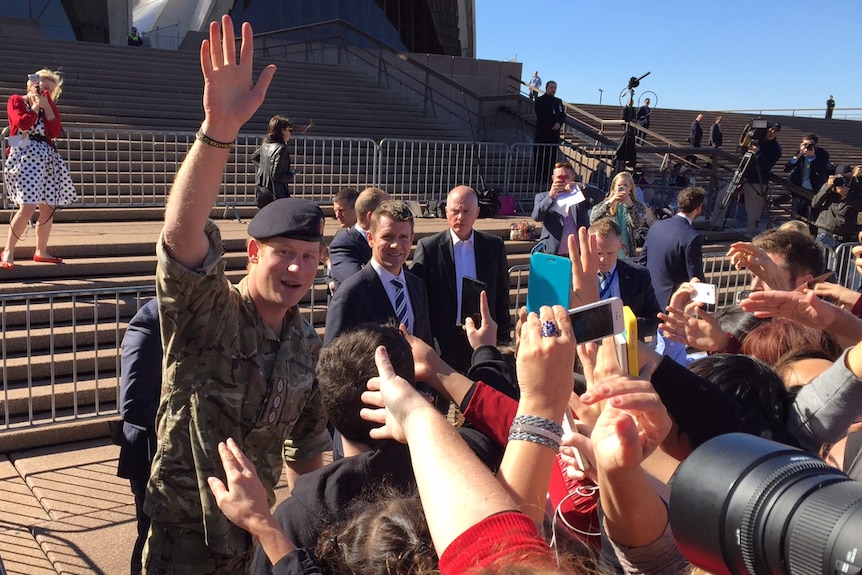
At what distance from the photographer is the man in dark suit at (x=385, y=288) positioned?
4289 mm

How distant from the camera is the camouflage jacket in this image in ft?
7.88

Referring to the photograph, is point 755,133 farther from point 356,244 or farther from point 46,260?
point 46,260

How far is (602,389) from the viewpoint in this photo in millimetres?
1649

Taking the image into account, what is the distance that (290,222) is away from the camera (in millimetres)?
2652

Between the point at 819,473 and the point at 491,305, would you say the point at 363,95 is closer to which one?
the point at 491,305

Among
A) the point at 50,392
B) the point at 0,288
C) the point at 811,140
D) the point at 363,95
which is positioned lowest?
the point at 50,392

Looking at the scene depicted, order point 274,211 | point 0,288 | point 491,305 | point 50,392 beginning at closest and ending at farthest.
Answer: point 274,211 → point 491,305 → point 50,392 → point 0,288

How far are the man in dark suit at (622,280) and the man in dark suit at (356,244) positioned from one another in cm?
156

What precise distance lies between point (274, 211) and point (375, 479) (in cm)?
105

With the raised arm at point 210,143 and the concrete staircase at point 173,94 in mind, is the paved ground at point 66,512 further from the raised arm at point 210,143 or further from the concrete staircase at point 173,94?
the concrete staircase at point 173,94

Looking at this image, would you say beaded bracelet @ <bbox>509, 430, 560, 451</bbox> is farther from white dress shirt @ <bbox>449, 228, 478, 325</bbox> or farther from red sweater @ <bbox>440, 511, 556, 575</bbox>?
white dress shirt @ <bbox>449, 228, 478, 325</bbox>

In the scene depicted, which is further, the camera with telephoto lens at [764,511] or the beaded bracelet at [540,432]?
the beaded bracelet at [540,432]

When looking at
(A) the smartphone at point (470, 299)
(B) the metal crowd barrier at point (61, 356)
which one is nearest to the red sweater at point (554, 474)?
(A) the smartphone at point (470, 299)

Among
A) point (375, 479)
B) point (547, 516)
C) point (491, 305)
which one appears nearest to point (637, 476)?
point (547, 516)
